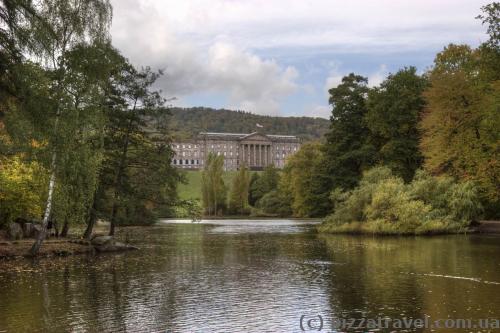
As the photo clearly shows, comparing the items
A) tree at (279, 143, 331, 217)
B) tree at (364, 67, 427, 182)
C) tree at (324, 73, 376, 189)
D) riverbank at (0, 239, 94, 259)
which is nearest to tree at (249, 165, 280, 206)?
tree at (279, 143, 331, 217)

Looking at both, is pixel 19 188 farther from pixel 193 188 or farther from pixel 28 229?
pixel 193 188

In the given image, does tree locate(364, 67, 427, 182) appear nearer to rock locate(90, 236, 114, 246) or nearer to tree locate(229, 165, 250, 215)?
rock locate(90, 236, 114, 246)

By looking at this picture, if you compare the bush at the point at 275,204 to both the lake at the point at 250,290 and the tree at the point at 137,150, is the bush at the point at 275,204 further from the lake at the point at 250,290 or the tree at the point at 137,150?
the lake at the point at 250,290

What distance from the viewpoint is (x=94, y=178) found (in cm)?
3269

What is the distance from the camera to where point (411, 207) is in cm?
4566

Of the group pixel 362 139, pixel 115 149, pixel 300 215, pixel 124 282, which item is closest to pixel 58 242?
pixel 115 149

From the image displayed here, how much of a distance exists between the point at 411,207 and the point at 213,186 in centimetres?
7064

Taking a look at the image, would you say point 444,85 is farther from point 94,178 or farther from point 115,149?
point 94,178

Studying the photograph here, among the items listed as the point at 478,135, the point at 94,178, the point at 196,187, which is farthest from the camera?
the point at 196,187

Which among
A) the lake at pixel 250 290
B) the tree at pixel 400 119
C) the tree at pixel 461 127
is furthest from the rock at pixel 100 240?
the tree at pixel 400 119

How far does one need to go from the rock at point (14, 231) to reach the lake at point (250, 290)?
292 inches

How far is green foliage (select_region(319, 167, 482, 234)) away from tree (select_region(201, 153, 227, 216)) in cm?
6399

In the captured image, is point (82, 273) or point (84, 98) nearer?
point (82, 273)

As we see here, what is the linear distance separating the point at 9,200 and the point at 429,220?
3194cm
